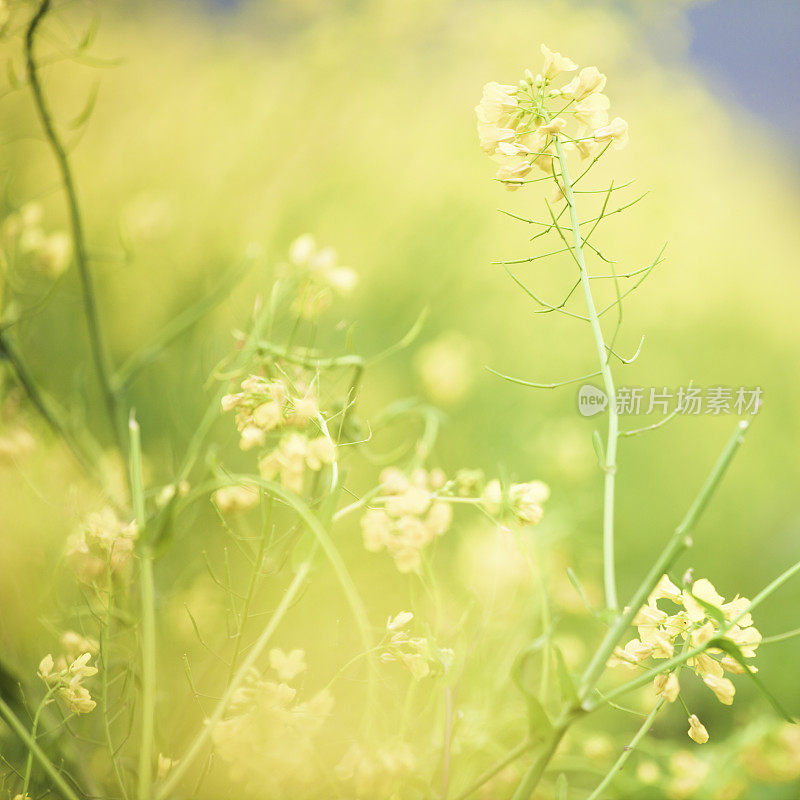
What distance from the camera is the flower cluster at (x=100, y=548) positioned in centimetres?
36

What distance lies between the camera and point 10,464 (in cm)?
46

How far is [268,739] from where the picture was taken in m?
0.31

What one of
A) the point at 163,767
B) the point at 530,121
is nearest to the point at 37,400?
the point at 163,767

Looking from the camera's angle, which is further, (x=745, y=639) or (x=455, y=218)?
(x=455, y=218)

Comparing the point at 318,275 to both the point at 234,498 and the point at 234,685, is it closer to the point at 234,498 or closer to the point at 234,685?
the point at 234,498

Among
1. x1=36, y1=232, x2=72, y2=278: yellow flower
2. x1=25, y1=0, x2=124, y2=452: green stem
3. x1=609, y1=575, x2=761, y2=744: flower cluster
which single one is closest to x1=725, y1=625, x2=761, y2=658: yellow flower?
x1=609, y1=575, x2=761, y2=744: flower cluster

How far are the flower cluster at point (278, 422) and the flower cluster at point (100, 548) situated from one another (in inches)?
3.3

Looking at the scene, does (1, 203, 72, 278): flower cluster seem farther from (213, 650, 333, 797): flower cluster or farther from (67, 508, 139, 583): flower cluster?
(213, 650, 333, 797): flower cluster

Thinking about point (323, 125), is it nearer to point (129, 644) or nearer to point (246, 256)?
point (246, 256)

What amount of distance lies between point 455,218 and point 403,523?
0.45 metres

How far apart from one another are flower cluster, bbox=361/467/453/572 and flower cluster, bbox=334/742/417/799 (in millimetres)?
83

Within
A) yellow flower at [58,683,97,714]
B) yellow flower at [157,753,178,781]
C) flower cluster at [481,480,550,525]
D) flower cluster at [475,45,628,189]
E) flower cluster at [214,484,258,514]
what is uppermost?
flower cluster at [475,45,628,189]

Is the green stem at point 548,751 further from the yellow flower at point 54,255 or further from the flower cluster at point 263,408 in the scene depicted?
the yellow flower at point 54,255

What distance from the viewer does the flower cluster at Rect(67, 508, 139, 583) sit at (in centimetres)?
36
